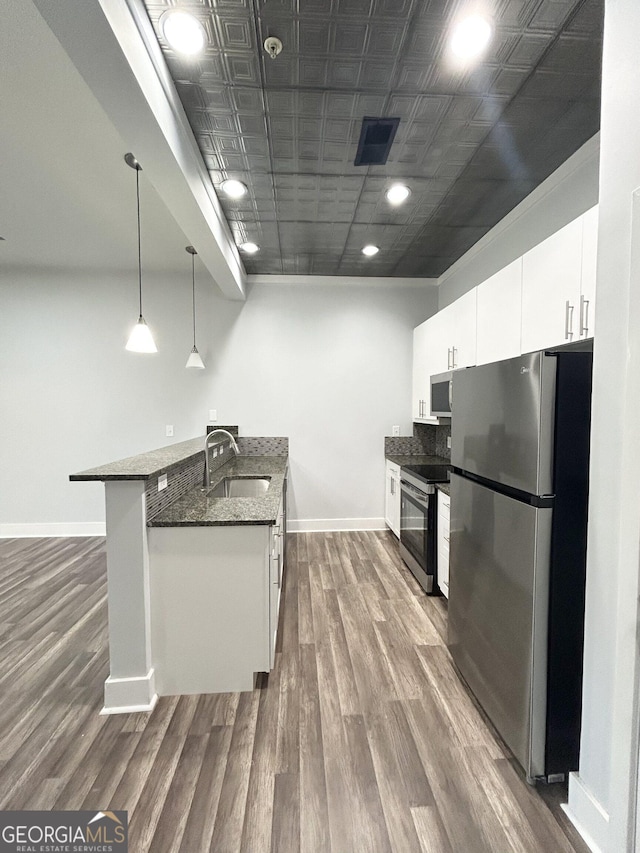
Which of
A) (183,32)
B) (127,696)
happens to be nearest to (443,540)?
(127,696)

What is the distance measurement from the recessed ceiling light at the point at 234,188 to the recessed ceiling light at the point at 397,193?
955mm

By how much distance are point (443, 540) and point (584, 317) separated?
5.49ft

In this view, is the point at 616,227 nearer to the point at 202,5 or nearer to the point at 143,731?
the point at 202,5

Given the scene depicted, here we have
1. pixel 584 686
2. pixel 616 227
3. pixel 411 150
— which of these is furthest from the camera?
pixel 411 150

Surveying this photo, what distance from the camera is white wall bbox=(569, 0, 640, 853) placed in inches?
41.5

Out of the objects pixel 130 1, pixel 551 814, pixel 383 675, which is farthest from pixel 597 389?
pixel 130 1

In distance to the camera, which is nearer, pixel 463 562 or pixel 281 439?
pixel 463 562

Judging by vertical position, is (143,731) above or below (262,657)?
below

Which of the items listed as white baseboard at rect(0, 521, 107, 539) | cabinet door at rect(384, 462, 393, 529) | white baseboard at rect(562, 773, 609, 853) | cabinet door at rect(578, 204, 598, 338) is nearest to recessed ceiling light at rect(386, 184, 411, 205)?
cabinet door at rect(578, 204, 598, 338)

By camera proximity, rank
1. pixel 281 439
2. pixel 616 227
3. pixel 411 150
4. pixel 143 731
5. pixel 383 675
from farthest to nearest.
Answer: pixel 281 439
pixel 411 150
pixel 383 675
pixel 143 731
pixel 616 227

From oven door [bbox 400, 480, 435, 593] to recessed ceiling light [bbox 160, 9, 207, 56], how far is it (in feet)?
8.84

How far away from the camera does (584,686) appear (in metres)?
1.25

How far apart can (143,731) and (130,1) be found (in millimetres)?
2719

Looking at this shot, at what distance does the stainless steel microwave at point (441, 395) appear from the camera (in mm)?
3055
